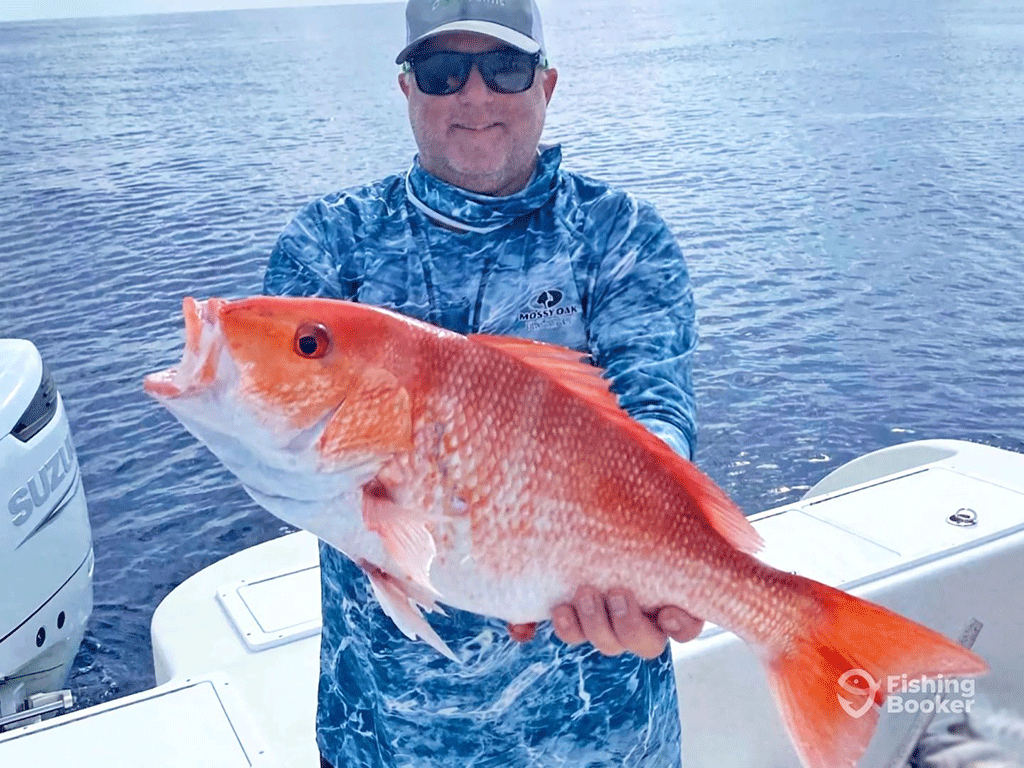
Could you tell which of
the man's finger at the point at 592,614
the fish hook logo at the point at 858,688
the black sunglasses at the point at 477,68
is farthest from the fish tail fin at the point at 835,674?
the black sunglasses at the point at 477,68

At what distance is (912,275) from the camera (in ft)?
48.5

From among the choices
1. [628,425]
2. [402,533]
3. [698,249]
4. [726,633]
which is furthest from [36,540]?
[698,249]

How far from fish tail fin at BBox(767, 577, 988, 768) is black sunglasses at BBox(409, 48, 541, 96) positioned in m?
1.23

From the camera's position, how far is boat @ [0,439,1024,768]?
8.91ft

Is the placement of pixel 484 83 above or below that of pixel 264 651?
above

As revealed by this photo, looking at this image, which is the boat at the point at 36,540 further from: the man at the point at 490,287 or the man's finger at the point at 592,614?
the man's finger at the point at 592,614

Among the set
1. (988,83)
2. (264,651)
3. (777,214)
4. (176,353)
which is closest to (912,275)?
(777,214)

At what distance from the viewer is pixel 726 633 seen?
3.41 metres

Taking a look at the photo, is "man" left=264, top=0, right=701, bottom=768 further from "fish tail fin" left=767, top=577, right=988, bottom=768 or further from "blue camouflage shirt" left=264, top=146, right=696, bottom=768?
"fish tail fin" left=767, top=577, right=988, bottom=768

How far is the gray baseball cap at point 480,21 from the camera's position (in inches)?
83.5

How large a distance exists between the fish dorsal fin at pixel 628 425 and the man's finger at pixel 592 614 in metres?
0.27

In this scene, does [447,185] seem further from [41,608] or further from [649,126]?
[649,126]

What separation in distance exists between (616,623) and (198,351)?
34.4 inches

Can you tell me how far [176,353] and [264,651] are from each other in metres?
9.25
